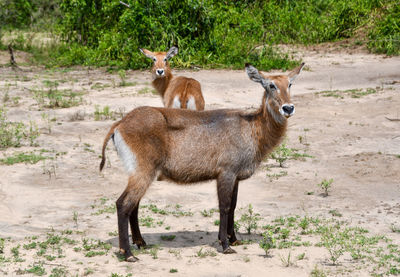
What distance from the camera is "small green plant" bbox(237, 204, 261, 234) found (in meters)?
6.25

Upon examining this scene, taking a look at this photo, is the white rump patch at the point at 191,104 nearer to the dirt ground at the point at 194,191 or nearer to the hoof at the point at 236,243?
the dirt ground at the point at 194,191

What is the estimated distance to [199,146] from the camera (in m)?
5.82

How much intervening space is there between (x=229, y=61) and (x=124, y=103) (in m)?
4.36

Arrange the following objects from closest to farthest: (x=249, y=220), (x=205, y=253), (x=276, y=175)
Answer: (x=205, y=253) < (x=249, y=220) < (x=276, y=175)

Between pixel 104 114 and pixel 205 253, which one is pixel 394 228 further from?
pixel 104 114

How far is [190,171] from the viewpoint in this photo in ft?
18.9

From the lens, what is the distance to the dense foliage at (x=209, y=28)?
1502cm

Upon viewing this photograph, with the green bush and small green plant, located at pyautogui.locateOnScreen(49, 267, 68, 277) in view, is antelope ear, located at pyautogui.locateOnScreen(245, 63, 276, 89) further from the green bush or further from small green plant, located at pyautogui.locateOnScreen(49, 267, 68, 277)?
the green bush

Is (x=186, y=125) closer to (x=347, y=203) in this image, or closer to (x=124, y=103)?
(x=347, y=203)

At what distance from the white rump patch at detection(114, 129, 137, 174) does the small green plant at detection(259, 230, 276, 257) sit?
1.37 metres

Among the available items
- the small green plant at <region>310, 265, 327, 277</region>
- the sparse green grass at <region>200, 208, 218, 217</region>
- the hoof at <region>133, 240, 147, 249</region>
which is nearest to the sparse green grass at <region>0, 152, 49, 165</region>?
the sparse green grass at <region>200, 208, 218, 217</region>

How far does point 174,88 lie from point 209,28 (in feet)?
21.6

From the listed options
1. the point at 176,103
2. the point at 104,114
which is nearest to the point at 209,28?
the point at 104,114

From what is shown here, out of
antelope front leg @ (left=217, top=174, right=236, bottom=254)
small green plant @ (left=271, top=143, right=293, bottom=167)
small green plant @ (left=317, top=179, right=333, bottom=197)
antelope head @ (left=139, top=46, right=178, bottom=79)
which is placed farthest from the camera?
antelope head @ (left=139, top=46, right=178, bottom=79)
